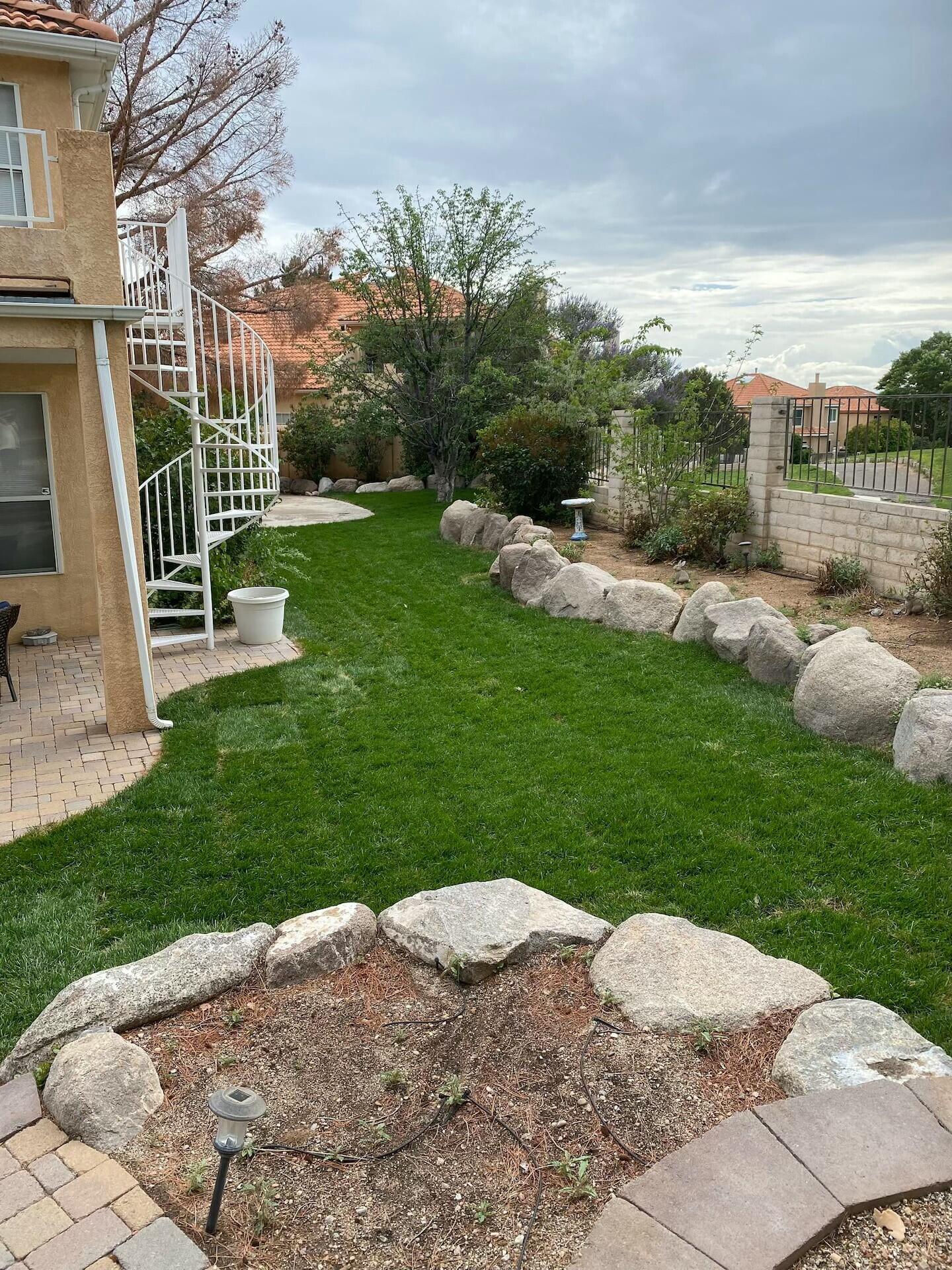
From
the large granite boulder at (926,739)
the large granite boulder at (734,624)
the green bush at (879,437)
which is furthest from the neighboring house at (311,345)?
the large granite boulder at (926,739)

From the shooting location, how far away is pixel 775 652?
21.9 ft

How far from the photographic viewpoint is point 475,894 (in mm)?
3652

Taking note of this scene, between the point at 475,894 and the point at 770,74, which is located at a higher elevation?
the point at 770,74

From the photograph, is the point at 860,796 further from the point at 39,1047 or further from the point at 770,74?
the point at 770,74

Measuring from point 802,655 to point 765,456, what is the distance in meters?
4.45

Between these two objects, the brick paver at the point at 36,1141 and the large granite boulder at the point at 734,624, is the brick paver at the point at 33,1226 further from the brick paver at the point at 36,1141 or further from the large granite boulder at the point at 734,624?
the large granite boulder at the point at 734,624

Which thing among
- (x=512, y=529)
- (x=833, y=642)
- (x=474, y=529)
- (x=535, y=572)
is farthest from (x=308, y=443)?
(x=833, y=642)

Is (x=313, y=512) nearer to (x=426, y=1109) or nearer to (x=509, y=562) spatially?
(x=509, y=562)

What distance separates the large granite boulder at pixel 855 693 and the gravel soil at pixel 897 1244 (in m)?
3.56

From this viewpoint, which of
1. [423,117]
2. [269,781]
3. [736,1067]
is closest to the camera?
[736,1067]

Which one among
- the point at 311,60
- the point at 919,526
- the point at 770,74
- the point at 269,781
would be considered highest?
the point at 311,60

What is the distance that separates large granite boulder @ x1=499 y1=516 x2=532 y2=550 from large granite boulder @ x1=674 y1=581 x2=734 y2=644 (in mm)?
4336

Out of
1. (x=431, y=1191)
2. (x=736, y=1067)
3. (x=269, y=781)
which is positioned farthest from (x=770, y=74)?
(x=431, y=1191)

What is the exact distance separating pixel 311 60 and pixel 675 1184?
19.1 metres
